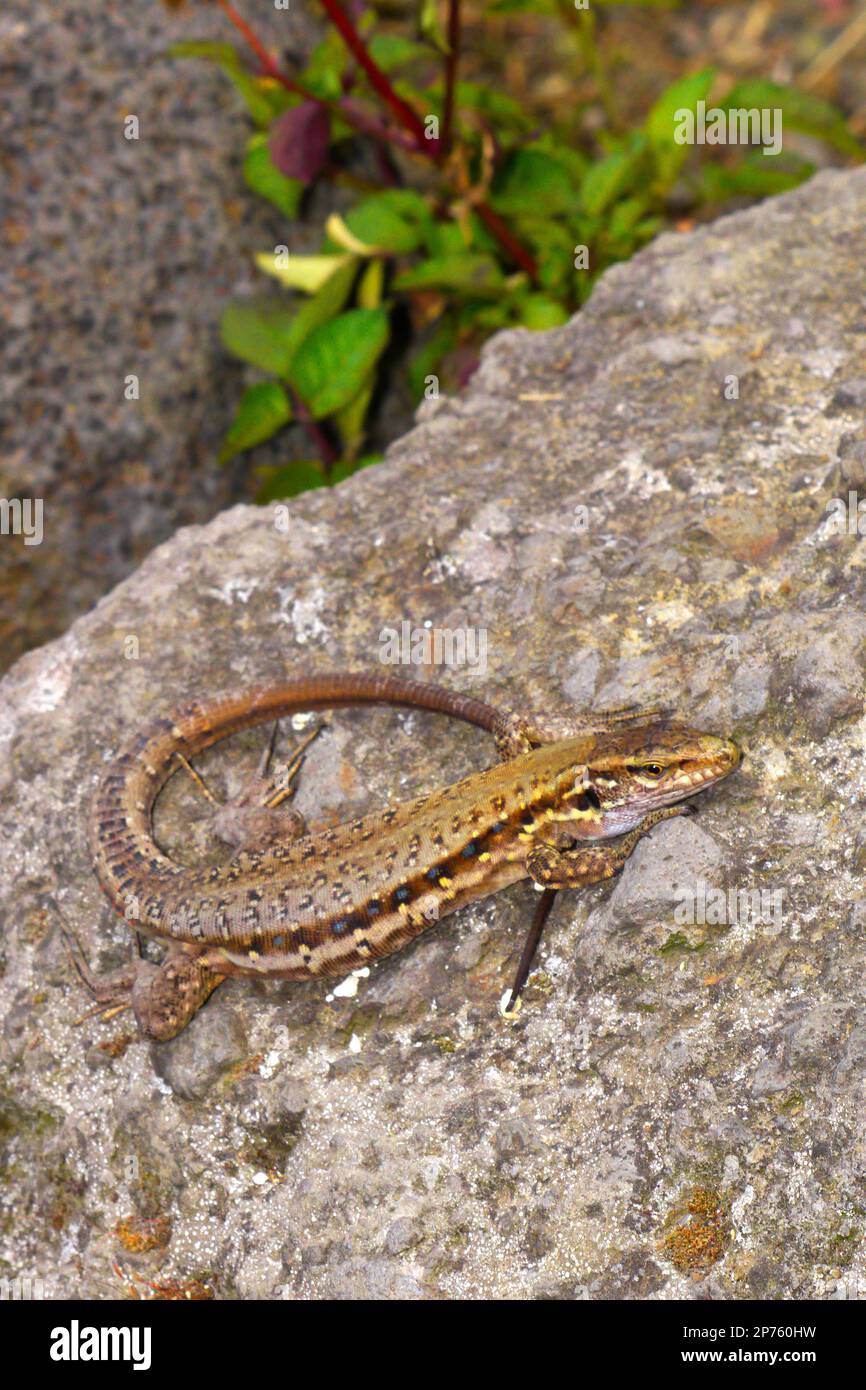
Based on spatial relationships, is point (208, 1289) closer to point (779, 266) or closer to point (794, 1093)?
point (794, 1093)

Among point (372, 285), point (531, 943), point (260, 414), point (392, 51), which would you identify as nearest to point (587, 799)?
point (531, 943)

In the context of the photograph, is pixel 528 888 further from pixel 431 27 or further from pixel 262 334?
pixel 431 27

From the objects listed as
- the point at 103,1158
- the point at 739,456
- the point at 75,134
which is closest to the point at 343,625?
the point at 739,456

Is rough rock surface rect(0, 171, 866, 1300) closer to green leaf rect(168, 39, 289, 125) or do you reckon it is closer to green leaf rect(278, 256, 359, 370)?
green leaf rect(278, 256, 359, 370)

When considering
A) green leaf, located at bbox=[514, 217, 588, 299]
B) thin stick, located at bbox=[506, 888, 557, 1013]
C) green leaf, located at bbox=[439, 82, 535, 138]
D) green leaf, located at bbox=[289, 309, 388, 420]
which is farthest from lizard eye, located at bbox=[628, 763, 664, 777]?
green leaf, located at bbox=[439, 82, 535, 138]

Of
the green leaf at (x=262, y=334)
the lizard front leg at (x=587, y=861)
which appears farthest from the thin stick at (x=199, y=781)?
the green leaf at (x=262, y=334)

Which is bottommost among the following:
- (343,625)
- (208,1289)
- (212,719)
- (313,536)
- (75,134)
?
(208,1289)
